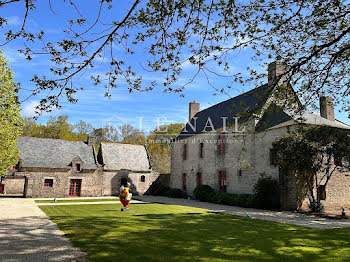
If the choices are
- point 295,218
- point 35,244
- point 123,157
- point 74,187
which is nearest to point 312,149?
point 295,218

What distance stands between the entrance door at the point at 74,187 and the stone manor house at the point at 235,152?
9.40 m

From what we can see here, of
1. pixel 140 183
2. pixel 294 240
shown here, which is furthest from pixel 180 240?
pixel 140 183

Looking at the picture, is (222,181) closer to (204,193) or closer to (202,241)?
(204,193)

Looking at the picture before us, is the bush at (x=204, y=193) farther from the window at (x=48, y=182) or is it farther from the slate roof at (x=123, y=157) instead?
the window at (x=48, y=182)

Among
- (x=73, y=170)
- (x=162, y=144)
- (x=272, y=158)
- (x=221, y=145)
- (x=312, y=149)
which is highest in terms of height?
(x=162, y=144)

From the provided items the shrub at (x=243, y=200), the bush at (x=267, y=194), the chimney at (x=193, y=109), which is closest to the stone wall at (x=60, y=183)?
the chimney at (x=193, y=109)

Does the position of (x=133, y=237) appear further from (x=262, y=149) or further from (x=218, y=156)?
(x=218, y=156)

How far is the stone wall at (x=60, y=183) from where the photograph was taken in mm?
23047

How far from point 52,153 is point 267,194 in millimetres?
19506

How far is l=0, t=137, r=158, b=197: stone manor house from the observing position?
23355 millimetres

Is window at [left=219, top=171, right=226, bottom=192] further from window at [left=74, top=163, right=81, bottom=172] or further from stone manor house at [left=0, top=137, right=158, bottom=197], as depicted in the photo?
window at [left=74, top=163, right=81, bottom=172]

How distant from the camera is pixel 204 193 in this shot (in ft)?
69.4

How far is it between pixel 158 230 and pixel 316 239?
4.71m

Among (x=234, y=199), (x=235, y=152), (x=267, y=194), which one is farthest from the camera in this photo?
(x=235, y=152)
